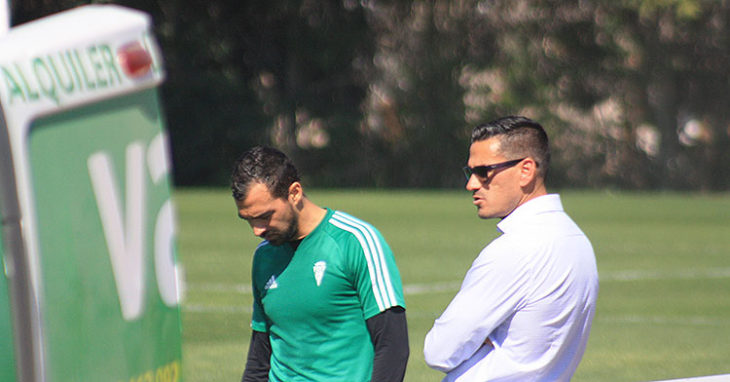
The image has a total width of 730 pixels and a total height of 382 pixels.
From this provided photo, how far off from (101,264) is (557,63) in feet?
122

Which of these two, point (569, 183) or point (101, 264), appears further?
point (569, 183)

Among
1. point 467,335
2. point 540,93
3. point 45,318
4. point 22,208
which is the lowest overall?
point 540,93

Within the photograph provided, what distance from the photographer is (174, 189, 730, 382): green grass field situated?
35.9 feet

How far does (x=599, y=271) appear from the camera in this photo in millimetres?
18438

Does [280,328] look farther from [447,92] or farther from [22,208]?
[447,92]

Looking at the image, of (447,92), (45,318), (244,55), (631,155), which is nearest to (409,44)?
(447,92)

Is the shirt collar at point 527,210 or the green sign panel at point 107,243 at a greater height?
the green sign panel at point 107,243

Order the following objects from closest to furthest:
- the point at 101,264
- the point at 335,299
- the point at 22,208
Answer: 1. the point at 22,208
2. the point at 101,264
3. the point at 335,299

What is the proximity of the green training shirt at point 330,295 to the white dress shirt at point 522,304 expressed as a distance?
Answer: 789 mm

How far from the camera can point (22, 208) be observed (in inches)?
97.1

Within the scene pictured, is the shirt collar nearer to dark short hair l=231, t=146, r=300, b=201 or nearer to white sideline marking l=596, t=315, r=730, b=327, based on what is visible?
dark short hair l=231, t=146, r=300, b=201

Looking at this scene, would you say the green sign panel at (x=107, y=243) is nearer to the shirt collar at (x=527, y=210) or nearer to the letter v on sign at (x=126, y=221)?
the letter v on sign at (x=126, y=221)

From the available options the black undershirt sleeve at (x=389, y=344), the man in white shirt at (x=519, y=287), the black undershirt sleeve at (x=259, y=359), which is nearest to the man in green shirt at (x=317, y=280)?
the black undershirt sleeve at (x=389, y=344)

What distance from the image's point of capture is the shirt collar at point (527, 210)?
396cm
